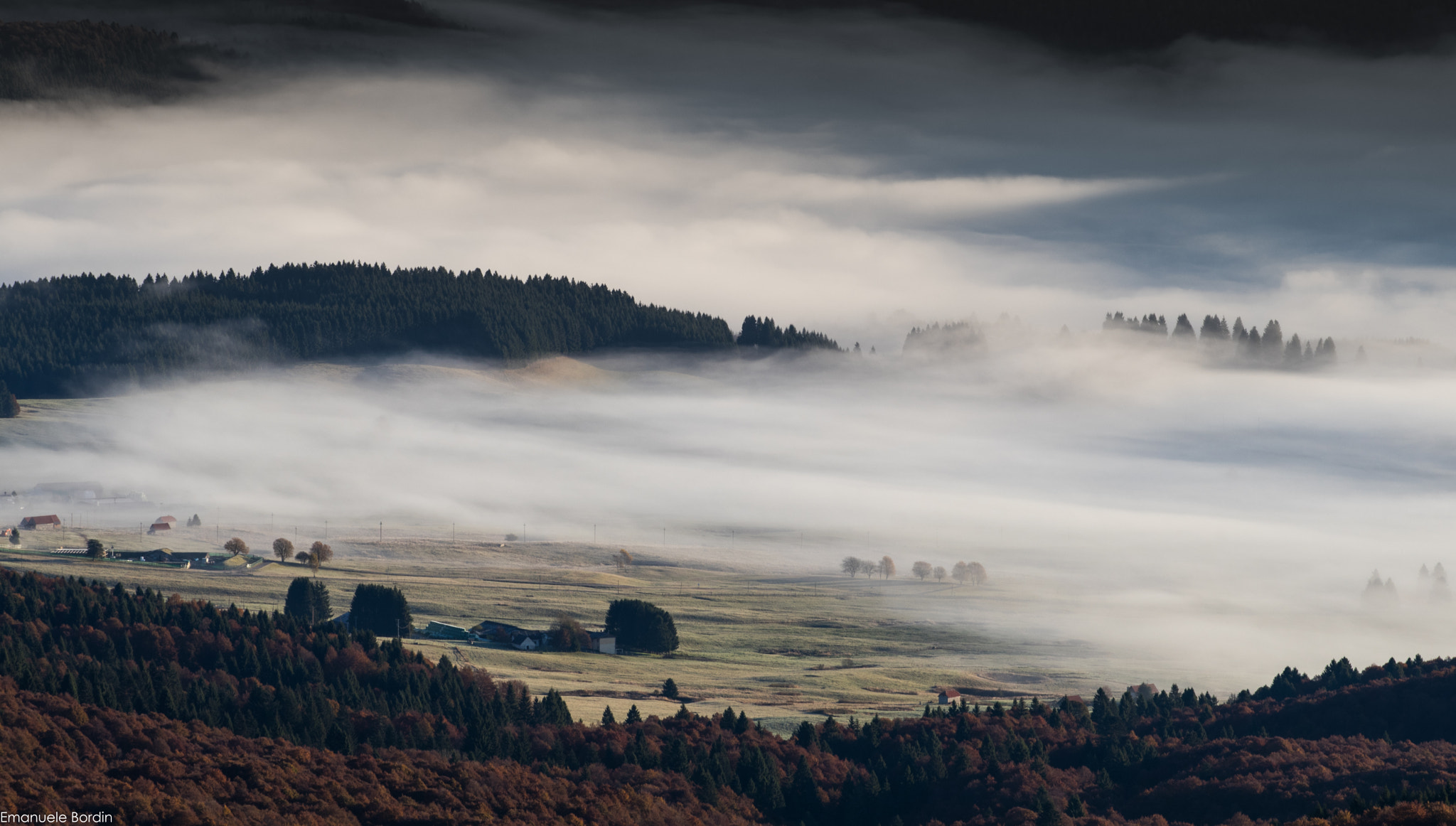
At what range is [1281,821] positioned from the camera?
19838cm

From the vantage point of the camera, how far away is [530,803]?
18988 cm

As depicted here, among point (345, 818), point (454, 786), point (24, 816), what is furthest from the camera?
point (454, 786)

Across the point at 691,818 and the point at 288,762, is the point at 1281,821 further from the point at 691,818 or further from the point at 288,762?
the point at 288,762

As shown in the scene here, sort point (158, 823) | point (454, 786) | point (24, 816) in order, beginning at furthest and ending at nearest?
point (454, 786), point (158, 823), point (24, 816)

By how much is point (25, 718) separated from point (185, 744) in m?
18.0

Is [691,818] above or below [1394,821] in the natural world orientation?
below

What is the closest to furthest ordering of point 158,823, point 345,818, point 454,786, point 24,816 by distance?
point 24,816
point 158,823
point 345,818
point 454,786

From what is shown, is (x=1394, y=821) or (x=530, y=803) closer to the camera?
(x=1394, y=821)

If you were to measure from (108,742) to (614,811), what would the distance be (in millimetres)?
59630

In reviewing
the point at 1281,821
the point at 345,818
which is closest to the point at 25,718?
the point at 345,818

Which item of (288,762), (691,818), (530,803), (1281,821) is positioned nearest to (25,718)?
(288,762)

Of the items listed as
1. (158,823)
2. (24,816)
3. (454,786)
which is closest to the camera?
(24,816)

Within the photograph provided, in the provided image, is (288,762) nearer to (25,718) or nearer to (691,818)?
(25,718)

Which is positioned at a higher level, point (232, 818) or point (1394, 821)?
point (1394, 821)
